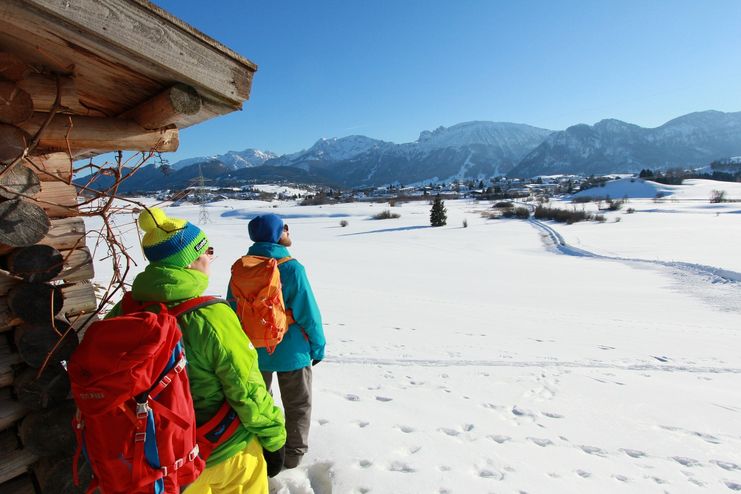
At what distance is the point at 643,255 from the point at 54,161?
25.3 meters

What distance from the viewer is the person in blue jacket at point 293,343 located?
2.70 meters

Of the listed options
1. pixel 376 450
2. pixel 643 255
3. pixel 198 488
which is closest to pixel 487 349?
pixel 376 450

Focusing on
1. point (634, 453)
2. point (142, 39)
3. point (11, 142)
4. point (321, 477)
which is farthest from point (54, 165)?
point (634, 453)

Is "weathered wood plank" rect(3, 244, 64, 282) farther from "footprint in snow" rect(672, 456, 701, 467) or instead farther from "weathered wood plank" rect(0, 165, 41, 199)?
"footprint in snow" rect(672, 456, 701, 467)

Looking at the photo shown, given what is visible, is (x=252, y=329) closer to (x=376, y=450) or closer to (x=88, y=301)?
(x=88, y=301)

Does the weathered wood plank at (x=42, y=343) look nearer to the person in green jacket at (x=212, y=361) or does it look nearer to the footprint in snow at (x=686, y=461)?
the person in green jacket at (x=212, y=361)

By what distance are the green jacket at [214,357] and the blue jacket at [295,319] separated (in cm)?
87

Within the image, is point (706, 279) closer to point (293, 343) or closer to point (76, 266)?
point (293, 343)

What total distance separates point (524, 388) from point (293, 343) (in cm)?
347

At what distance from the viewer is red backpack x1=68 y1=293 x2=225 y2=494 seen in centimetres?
137

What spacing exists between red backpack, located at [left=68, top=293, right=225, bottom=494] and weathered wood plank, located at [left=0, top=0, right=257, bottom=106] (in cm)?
119

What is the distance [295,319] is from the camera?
2.72 m

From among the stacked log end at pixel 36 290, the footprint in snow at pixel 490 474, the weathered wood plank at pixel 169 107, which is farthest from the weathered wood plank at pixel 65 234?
the footprint in snow at pixel 490 474

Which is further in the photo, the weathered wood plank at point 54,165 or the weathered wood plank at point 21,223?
the weathered wood plank at point 54,165
